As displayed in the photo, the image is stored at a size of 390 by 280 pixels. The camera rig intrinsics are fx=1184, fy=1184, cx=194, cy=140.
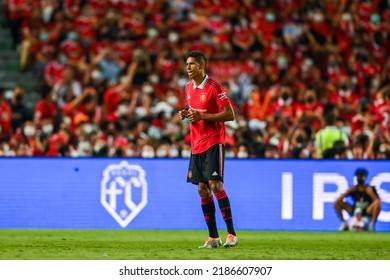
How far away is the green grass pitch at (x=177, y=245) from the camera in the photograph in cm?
1333

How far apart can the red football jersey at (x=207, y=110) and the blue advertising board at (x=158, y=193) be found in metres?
4.86

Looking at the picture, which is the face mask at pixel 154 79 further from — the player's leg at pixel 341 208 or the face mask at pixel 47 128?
the player's leg at pixel 341 208

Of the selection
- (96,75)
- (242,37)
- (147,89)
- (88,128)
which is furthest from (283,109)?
(96,75)

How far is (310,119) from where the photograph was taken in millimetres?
22734

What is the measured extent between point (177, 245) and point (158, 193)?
13.4ft

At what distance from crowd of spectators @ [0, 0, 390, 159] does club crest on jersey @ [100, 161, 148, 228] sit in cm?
139

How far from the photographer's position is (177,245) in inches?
594

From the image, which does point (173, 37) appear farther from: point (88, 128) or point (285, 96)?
point (88, 128)

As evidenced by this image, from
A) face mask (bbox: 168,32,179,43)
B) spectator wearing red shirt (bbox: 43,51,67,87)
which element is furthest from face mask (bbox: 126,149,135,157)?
face mask (bbox: 168,32,179,43)

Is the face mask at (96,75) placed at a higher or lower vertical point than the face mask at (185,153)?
higher

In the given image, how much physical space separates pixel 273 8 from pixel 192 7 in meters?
1.92

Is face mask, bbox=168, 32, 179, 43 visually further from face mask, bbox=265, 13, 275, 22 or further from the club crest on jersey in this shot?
the club crest on jersey

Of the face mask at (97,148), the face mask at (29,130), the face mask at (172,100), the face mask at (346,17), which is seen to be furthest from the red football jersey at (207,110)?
the face mask at (346,17)
